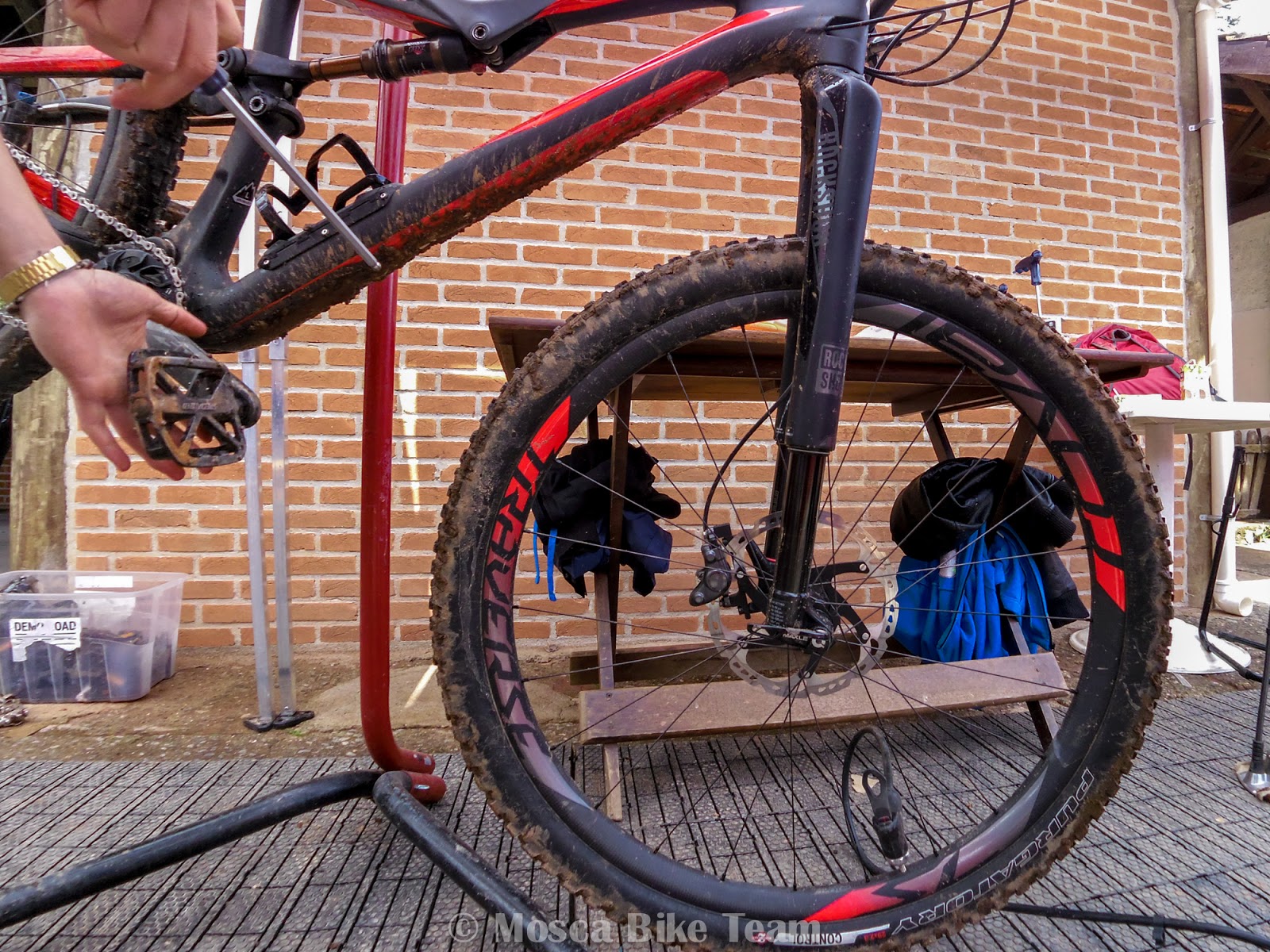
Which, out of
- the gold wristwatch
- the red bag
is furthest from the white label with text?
the red bag

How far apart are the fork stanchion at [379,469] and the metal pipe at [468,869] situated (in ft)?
0.42

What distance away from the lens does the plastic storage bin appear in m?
1.56

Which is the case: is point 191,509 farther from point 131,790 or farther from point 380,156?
point 380,156

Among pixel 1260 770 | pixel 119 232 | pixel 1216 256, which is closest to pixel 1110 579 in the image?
pixel 1260 770

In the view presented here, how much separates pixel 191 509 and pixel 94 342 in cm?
161

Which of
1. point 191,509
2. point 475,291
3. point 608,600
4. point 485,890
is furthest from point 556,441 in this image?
point 191,509

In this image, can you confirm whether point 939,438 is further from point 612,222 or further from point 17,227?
point 17,227

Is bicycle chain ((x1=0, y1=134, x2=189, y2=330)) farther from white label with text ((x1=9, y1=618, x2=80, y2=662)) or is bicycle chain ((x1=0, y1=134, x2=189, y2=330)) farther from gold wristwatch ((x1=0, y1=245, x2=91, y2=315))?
white label with text ((x1=9, y1=618, x2=80, y2=662))

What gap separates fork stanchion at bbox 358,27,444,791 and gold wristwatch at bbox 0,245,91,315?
44cm

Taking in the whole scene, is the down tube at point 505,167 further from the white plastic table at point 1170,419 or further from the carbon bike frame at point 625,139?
the white plastic table at point 1170,419

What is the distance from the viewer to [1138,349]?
6.47ft

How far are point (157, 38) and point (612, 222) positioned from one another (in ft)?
5.40

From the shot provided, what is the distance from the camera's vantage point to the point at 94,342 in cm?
56

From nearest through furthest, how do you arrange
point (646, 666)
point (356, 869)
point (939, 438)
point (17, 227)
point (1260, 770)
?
1. point (17, 227)
2. point (356, 869)
3. point (1260, 770)
4. point (646, 666)
5. point (939, 438)
